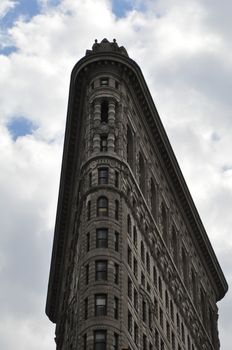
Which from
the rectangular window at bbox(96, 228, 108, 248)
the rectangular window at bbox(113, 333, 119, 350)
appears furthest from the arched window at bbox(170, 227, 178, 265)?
the rectangular window at bbox(113, 333, 119, 350)

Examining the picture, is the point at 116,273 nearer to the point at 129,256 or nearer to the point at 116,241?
the point at 116,241

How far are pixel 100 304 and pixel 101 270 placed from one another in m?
4.24

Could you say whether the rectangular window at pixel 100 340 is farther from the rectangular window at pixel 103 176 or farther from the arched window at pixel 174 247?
the arched window at pixel 174 247

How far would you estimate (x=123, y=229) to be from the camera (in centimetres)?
9444

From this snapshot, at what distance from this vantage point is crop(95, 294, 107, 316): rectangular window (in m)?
85.7

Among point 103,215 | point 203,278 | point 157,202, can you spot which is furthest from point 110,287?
point 203,278

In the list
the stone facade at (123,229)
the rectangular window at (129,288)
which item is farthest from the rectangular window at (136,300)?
the rectangular window at (129,288)

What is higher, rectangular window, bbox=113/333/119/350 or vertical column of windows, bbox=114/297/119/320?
vertical column of windows, bbox=114/297/119/320

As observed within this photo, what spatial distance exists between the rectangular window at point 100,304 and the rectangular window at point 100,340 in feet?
6.80

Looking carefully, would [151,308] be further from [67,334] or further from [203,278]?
[203,278]

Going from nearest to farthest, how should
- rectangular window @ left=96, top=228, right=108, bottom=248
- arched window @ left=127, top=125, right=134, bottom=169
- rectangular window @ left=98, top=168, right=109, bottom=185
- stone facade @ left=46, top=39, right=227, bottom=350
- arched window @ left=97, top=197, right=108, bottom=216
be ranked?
stone facade @ left=46, top=39, right=227, bottom=350, rectangular window @ left=96, top=228, right=108, bottom=248, arched window @ left=97, top=197, right=108, bottom=216, rectangular window @ left=98, top=168, right=109, bottom=185, arched window @ left=127, top=125, right=134, bottom=169

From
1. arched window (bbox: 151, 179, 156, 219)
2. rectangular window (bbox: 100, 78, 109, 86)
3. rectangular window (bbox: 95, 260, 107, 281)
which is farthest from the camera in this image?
arched window (bbox: 151, 179, 156, 219)

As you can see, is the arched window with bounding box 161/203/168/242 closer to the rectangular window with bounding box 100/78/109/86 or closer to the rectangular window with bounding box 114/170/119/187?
the rectangular window with bounding box 114/170/119/187

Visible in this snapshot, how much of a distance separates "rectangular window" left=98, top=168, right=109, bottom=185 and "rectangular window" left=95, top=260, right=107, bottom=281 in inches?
454
